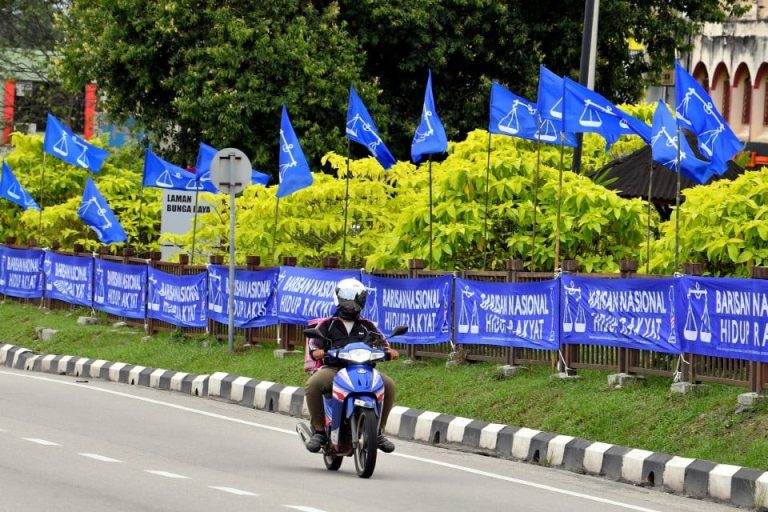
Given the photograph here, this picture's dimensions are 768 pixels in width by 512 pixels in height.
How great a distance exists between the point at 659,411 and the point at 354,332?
319cm

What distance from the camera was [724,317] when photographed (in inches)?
599

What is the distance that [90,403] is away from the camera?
18969 mm

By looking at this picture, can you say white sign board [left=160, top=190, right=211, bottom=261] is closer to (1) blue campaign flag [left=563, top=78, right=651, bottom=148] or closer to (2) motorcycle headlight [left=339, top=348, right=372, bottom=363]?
(1) blue campaign flag [left=563, top=78, right=651, bottom=148]

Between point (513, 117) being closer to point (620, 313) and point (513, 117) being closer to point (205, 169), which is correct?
point (620, 313)

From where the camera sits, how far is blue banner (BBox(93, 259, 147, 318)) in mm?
26672

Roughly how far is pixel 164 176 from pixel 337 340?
14.5m

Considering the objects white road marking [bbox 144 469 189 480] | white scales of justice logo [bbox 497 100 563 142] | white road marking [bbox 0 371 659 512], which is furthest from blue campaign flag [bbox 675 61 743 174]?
white road marking [bbox 144 469 189 480]

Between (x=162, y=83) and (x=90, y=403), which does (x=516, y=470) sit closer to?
(x=90, y=403)

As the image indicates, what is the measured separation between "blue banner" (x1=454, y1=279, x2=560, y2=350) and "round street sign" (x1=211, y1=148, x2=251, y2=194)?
5.03 metres

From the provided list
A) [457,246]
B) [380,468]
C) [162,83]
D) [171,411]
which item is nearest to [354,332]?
[380,468]

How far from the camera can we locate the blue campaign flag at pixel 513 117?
20359 mm

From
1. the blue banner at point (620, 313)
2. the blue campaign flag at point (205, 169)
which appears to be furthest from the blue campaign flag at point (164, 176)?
the blue banner at point (620, 313)

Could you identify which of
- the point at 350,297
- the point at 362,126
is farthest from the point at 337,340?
the point at 362,126

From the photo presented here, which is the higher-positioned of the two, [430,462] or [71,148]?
[71,148]
